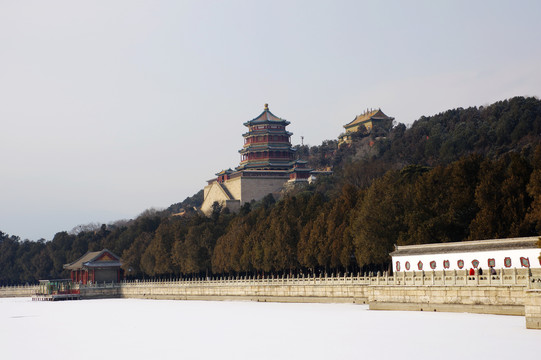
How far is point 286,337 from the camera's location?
113ft

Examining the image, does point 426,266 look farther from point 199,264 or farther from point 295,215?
point 199,264

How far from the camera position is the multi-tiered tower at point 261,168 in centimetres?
13038

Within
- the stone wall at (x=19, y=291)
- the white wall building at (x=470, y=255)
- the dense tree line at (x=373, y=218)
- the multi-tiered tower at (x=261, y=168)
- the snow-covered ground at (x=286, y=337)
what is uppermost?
the multi-tiered tower at (x=261, y=168)

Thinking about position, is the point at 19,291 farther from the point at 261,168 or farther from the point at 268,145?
the point at 268,145

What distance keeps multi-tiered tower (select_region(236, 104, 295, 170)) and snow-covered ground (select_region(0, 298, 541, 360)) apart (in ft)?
282

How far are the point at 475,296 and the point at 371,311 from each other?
825cm

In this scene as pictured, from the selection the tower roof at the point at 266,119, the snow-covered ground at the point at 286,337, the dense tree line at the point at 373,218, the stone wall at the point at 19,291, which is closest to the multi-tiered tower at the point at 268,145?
the tower roof at the point at 266,119

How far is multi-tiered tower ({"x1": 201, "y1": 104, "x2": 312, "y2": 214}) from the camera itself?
130m

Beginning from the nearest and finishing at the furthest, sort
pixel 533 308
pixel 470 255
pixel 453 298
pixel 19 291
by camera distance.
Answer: pixel 533 308, pixel 453 298, pixel 470 255, pixel 19 291

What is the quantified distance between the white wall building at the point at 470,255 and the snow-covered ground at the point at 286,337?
4272 mm

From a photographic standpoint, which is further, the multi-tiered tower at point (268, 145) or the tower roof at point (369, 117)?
the tower roof at point (369, 117)

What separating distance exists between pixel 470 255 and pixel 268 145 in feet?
304

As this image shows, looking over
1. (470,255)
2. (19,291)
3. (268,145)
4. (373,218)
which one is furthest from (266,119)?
(470,255)

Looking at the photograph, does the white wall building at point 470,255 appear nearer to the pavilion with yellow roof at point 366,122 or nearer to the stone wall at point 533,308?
the stone wall at point 533,308
